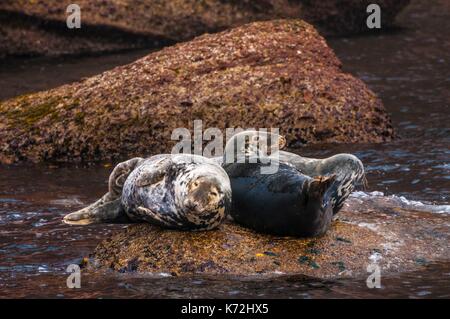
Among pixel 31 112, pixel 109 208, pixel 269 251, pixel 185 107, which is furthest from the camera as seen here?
pixel 31 112

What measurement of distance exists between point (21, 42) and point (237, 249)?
36.4 feet

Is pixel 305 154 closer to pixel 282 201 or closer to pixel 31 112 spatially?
pixel 31 112

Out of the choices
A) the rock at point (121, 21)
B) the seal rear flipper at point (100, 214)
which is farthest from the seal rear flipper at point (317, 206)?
the rock at point (121, 21)

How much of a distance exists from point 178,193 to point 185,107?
433 cm

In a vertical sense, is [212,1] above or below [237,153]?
above

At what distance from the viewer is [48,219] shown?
9.10 metres

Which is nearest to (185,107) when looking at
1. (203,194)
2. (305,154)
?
(305,154)

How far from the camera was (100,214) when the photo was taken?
7.96 metres

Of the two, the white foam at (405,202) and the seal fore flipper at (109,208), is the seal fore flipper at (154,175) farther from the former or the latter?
the white foam at (405,202)

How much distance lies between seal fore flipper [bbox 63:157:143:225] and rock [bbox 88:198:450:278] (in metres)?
0.20

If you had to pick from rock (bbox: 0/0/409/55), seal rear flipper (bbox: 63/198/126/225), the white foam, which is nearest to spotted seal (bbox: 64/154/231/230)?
seal rear flipper (bbox: 63/198/126/225)

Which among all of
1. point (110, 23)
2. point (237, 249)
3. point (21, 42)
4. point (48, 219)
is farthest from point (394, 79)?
point (237, 249)
